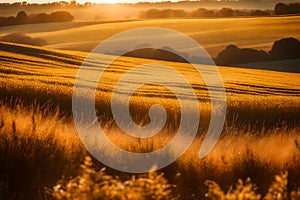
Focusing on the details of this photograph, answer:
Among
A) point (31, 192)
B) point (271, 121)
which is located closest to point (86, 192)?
point (31, 192)

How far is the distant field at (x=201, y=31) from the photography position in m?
94.6

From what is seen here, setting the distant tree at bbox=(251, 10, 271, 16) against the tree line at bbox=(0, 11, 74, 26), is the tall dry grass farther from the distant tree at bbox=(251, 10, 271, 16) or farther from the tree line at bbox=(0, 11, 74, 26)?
the distant tree at bbox=(251, 10, 271, 16)

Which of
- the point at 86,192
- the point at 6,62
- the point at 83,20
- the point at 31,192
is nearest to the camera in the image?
the point at 86,192

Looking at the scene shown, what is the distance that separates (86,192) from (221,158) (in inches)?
166

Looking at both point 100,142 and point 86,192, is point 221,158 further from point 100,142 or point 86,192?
point 86,192

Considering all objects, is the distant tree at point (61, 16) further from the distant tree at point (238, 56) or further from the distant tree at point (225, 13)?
the distant tree at point (238, 56)

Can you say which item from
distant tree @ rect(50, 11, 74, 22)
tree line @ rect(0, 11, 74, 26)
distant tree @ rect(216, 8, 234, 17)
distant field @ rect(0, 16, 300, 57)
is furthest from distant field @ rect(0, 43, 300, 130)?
distant tree @ rect(216, 8, 234, 17)

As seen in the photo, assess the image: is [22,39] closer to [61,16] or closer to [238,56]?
[61,16]

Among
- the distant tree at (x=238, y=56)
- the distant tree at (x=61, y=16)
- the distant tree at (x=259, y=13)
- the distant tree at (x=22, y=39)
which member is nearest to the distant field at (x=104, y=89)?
the distant tree at (x=238, y=56)

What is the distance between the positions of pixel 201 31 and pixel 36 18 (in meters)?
30.9

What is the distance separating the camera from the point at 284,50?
88.4m

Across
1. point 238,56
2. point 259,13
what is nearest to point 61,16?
point 259,13

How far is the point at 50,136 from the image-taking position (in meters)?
9.95

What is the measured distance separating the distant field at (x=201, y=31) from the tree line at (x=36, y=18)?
248cm
